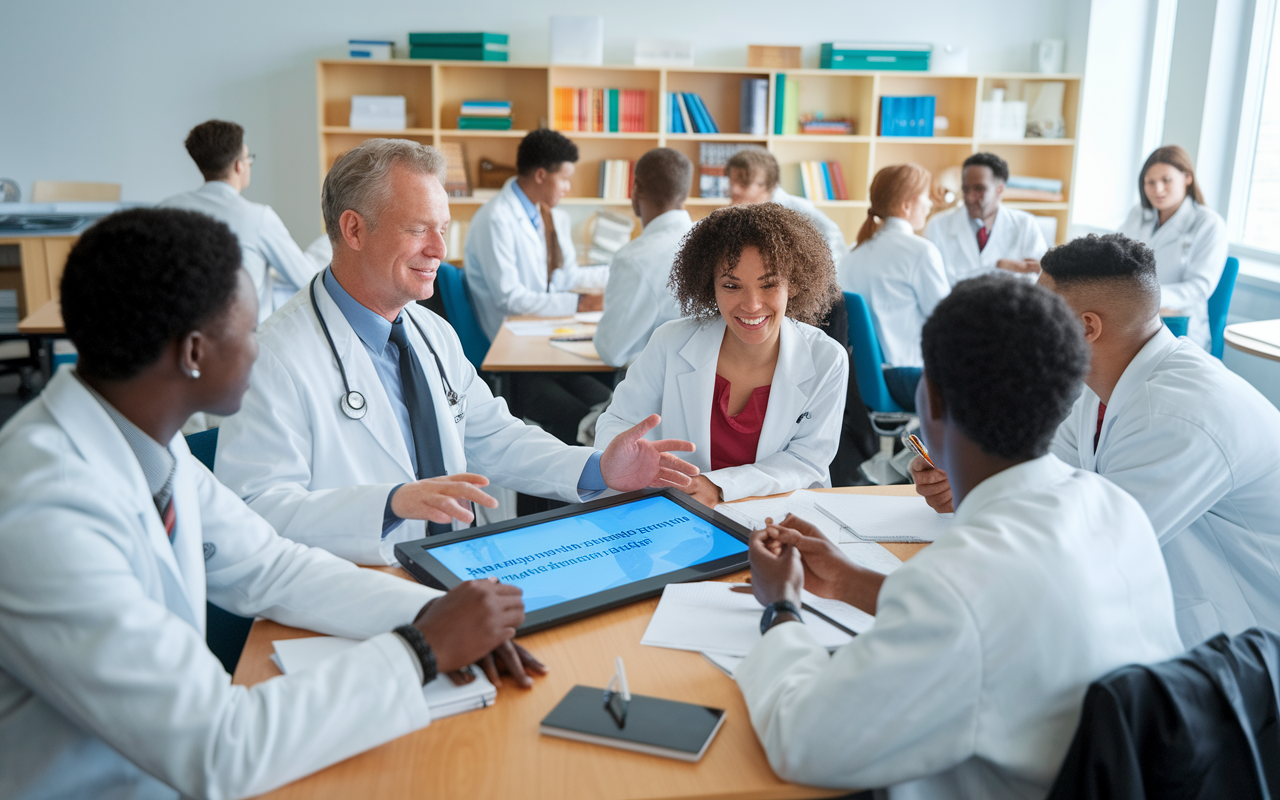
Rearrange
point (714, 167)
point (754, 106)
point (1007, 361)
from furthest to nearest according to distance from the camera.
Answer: point (714, 167), point (754, 106), point (1007, 361)

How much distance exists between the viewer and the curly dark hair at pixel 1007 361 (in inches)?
39.2

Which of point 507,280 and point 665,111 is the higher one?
point 665,111

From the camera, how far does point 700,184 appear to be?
A: 19.8 ft

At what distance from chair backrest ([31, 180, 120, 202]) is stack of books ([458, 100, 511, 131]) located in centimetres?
225

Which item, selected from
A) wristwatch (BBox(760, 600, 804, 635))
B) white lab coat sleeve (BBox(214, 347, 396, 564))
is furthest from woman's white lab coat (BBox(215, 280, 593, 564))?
wristwatch (BBox(760, 600, 804, 635))

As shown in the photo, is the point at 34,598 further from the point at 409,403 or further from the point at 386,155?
the point at 386,155

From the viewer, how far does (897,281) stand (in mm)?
3871

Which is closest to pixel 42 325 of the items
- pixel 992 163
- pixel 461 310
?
pixel 461 310

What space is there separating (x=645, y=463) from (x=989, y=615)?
36.3 inches

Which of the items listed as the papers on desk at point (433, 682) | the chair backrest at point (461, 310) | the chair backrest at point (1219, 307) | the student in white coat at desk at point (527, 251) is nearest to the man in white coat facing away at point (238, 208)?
the chair backrest at point (461, 310)

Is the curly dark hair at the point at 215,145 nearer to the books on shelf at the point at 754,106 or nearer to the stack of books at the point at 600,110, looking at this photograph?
the stack of books at the point at 600,110

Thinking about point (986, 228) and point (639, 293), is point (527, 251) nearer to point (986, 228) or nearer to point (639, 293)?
point (639, 293)

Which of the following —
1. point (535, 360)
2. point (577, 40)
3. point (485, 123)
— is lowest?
point (535, 360)

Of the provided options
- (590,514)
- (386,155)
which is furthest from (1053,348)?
(386,155)
